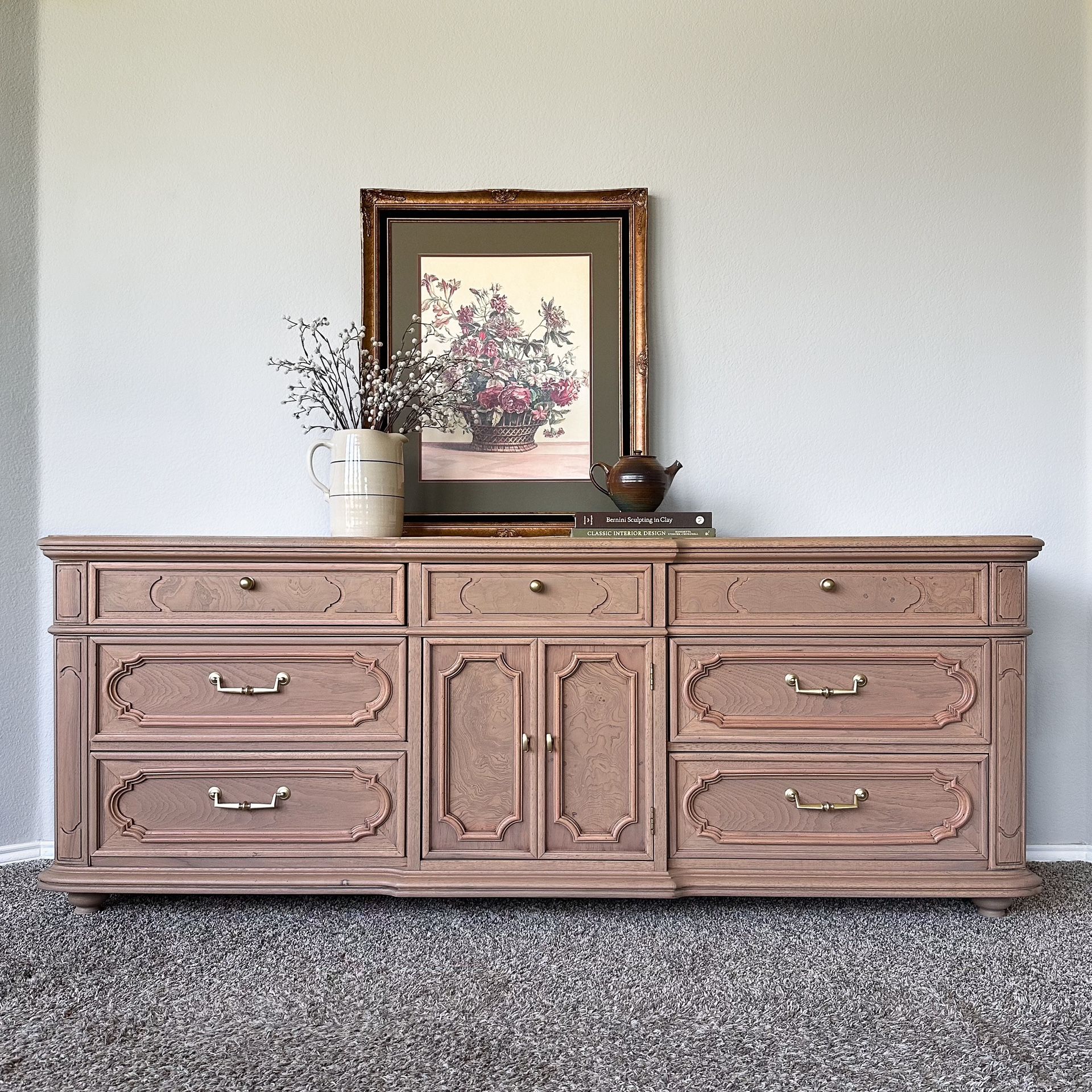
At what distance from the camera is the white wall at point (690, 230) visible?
2131mm

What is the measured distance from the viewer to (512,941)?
1.61 metres

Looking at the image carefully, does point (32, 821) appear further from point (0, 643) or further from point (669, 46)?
point (669, 46)

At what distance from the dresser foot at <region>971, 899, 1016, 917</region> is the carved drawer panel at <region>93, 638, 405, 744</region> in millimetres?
1387

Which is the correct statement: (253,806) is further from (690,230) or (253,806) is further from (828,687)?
(690,230)

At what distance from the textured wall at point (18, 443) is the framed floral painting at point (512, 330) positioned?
975mm

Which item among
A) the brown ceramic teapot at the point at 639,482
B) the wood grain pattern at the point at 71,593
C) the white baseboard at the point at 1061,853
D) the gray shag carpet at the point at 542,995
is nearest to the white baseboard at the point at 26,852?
the gray shag carpet at the point at 542,995

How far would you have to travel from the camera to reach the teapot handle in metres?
1.99

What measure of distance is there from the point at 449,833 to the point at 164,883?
2.12 ft

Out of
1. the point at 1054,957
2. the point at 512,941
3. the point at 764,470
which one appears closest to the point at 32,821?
the point at 512,941

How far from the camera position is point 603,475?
6.84 ft

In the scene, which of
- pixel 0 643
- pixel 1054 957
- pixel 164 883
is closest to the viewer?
pixel 1054 957

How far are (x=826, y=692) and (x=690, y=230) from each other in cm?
134

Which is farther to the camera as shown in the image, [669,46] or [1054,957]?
[669,46]

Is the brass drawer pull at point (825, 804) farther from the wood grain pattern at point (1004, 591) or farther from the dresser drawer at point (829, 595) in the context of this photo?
the wood grain pattern at point (1004, 591)
